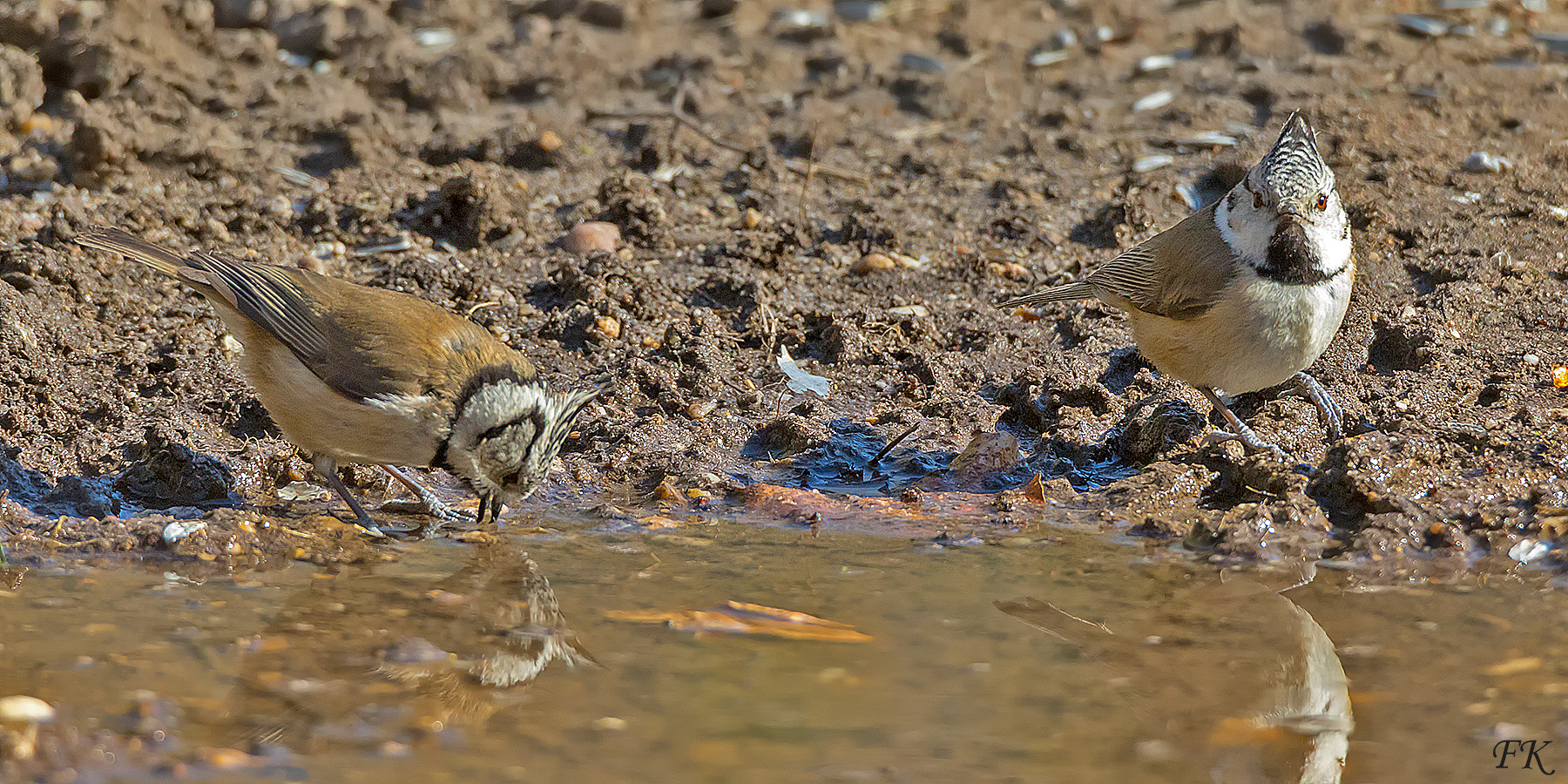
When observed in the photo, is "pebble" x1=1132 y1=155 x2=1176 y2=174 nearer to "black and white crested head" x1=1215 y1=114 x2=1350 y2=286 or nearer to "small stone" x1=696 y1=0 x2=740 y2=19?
"black and white crested head" x1=1215 y1=114 x2=1350 y2=286

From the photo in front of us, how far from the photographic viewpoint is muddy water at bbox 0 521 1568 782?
3.55 m

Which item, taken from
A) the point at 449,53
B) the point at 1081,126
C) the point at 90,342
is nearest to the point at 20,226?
the point at 90,342

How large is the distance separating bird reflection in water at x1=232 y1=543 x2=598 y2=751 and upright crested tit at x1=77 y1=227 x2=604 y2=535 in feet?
1.43

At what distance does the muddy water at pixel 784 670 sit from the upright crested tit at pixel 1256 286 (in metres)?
1.12

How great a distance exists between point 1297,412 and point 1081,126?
10.1 feet

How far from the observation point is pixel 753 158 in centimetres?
820

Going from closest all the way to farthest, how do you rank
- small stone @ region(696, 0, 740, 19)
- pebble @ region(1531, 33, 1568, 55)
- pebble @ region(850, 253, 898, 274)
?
pebble @ region(850, 253, 898, 274) < pebble @ region(1531, 33, 1568, 55) < small stone @ region(696, 0, 740, 19)

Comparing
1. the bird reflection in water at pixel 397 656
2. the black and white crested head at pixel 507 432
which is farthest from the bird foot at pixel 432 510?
the bird reflection in water at pixel 397 656

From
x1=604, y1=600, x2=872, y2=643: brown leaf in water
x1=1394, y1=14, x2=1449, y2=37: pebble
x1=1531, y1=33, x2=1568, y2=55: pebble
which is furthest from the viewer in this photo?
x1=1394, y1=14, x2=1449, y2=37: pebble

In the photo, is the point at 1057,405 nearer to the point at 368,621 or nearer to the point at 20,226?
the point at 368,621

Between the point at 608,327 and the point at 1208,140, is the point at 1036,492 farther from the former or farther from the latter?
the point at 1208,140

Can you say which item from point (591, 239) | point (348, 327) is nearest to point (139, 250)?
point (348, 327)

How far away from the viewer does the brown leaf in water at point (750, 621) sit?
434 centimetres

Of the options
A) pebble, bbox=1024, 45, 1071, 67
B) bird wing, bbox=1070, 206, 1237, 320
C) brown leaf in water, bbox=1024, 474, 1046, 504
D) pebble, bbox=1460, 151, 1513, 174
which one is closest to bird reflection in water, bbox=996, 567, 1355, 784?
brown leaf in water, bbox=1024, 474, 1046, 504
